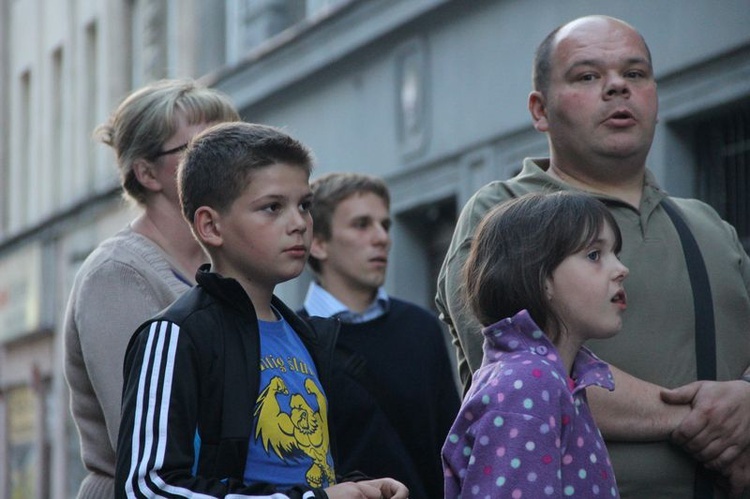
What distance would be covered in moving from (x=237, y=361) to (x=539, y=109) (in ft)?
5.44

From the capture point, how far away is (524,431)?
371cm

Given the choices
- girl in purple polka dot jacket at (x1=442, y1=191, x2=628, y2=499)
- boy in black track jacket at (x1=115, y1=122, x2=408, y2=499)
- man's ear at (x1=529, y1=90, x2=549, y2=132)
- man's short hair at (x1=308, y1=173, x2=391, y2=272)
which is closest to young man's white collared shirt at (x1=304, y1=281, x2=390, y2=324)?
man's short hair at (x1=308, y1=173, x2=391, y2=272)

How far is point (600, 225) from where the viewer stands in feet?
13.3

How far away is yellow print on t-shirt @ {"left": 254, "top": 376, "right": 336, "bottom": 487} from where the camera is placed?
384cm

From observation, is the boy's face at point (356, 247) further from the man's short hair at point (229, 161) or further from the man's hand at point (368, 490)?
the man's hand at point (368, 490)

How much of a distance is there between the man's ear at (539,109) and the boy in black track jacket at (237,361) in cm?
118

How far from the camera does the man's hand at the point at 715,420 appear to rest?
14.3ft

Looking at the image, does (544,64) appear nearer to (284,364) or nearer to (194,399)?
(284,364)

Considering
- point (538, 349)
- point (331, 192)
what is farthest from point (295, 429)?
point (331, 192)

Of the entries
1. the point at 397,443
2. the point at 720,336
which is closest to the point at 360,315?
the point at 397,443

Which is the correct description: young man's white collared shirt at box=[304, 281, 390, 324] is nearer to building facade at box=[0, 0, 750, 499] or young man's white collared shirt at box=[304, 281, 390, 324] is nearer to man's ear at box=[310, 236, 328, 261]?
man's ear at box=[310, 236, 328, 261]

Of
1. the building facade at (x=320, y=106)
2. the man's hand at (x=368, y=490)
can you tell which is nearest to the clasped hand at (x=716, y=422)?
the man's hand at (x=368, y=490)

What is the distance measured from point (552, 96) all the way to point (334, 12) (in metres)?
9.65

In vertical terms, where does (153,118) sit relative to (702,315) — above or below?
above
